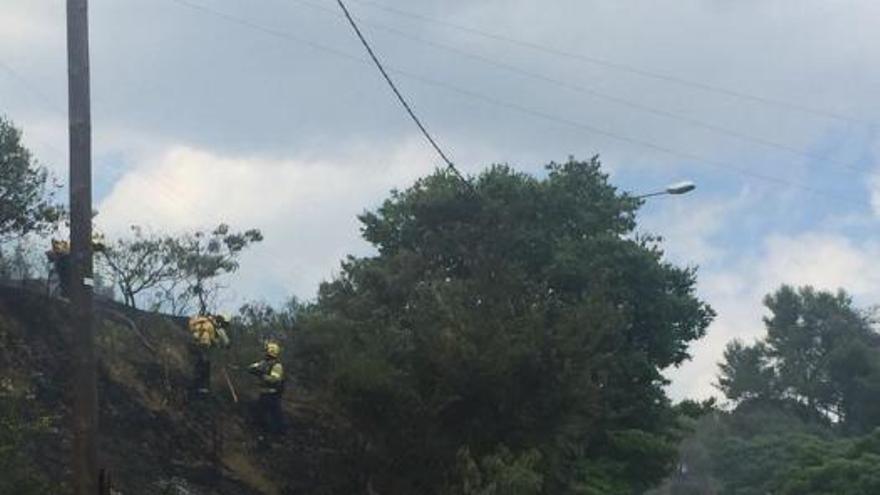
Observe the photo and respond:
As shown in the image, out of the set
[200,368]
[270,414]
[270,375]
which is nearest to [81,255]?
[270,375]

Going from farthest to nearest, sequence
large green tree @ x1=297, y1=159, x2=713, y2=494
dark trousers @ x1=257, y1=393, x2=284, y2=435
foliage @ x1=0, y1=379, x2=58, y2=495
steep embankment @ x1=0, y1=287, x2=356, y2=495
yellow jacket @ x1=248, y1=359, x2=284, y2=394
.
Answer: dark trousers @ x1=257, y1=393, x2=284, y2=435, yellow jacket @ x1=248, y1=359, x2=284, y2=394, large green tree @ x1=297, y1=159, x2=713, y2=494, steep embankment @ x1=0, y1=287, x2=356, y2=495, foliage @ x1=0, y1=379, x2=58, y2=495

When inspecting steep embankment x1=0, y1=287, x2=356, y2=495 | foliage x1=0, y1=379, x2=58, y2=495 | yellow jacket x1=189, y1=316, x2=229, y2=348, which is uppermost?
yellow jacket x1=189, y1=316, x2=229, y2=348

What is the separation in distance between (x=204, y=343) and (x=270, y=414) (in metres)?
2.15

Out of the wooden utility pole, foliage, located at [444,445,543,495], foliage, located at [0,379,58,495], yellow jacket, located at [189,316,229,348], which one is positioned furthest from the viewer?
yellow jacket, located at [189,316,229,348]

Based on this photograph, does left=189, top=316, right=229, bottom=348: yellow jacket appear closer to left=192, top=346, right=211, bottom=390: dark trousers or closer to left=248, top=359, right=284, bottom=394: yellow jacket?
left=192, top=346, right=211, bottom=390: dark trousers

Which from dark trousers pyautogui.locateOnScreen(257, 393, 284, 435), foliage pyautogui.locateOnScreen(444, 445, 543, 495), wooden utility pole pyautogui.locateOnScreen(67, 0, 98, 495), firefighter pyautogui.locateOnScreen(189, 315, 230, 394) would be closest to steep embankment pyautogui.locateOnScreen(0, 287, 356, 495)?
dark trousers pyautogui.locateOnScreen(257, 393, 284, 435)

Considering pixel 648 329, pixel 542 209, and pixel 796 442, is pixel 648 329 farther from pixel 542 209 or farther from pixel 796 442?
pixel 796 442

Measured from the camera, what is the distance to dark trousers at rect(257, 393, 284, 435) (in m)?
25.3

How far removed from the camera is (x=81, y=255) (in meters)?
12.2

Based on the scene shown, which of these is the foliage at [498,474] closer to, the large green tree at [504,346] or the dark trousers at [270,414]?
the large green tree at [504,346]

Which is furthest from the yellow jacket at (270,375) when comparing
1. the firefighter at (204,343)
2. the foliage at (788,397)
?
the foliage at (788,397)

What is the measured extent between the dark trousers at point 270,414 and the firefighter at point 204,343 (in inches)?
42.1

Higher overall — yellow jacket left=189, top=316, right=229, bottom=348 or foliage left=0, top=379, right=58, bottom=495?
yellow jacket left=189, top=316, right=229, bottom=348

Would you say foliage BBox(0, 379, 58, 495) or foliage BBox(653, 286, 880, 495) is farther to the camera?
foliage BBox(653, 286, 880, 495)
